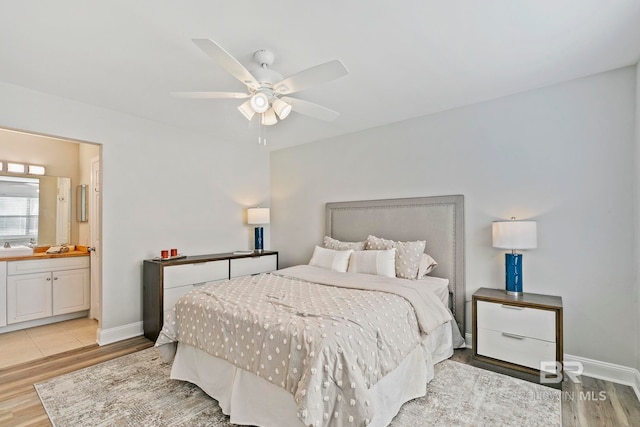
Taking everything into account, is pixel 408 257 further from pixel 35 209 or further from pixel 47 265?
pixel 35 209

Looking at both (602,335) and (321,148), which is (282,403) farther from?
(321,148)

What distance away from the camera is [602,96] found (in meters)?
2.73

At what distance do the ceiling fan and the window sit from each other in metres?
3.64

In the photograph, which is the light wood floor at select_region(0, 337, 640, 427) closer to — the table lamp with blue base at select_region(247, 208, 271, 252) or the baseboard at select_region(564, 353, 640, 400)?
the baseboard at select_region(564, 353, 640, 400)

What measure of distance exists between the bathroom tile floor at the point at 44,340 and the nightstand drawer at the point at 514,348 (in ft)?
13.3

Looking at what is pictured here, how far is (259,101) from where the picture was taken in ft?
7.77

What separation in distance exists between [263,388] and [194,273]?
2.31 m

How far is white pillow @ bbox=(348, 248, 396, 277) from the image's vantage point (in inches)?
132

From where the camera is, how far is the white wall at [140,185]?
127 inches

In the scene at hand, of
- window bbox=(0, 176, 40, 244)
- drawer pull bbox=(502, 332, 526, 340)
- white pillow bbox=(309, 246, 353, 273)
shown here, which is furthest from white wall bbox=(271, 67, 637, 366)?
window bbox=(0, 176, 40, 244)

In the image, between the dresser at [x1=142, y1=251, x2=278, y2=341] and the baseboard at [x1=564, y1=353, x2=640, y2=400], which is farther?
the dresser at [x1=142, y1=251, x2=278, y2=341]

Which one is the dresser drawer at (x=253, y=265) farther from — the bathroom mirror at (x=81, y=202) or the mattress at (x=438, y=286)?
the mattress at (x=438, y=286)

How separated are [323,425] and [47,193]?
5.11 m

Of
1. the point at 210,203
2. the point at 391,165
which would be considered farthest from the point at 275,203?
the point at 391,165
